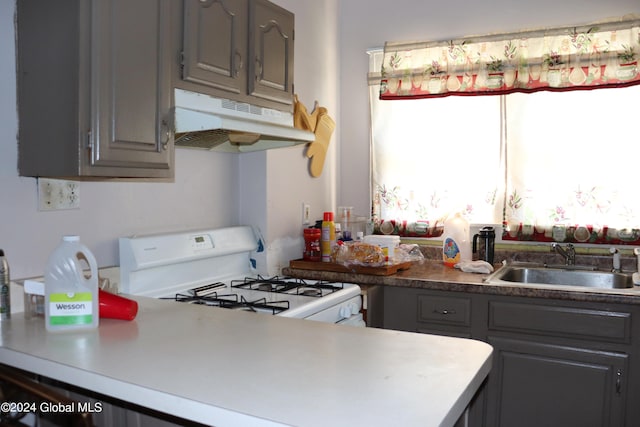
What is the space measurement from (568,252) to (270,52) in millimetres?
1837

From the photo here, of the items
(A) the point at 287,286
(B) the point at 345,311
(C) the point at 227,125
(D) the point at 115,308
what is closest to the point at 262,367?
(D) the point at 115,308

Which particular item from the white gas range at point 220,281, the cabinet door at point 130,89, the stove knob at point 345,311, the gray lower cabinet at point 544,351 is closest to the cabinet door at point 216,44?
the cabinet door at point 130,89

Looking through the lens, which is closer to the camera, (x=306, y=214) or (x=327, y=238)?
(x=327, y=238)

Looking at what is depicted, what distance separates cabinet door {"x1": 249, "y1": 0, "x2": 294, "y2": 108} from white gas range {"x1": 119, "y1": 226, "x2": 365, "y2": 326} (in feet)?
2.31

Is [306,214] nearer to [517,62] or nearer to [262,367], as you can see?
[517,62]

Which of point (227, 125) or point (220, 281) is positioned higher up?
point (227, 125)

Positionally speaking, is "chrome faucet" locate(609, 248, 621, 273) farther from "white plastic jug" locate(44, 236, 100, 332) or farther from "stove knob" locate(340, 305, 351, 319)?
"white plastic jug" locate(44, 236, 100, 332)

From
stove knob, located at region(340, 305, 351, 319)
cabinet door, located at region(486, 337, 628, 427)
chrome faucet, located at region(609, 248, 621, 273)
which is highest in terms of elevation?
chrome faucet, located at region(609, 248, 621, 273)

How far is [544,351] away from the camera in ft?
7.59

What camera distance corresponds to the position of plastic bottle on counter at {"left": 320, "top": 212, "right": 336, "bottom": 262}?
2.84 m

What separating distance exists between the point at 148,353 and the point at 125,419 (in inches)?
12.2

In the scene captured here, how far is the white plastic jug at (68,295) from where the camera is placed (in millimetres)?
1456

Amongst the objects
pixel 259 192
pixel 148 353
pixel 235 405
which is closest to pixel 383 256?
pixel 259 192

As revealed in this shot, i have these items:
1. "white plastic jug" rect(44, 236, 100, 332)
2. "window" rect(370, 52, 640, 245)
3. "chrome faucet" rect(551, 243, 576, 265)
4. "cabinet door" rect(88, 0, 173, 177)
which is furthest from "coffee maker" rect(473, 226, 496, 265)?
"white plastic jug" rect(44, 236, 100, 332)
